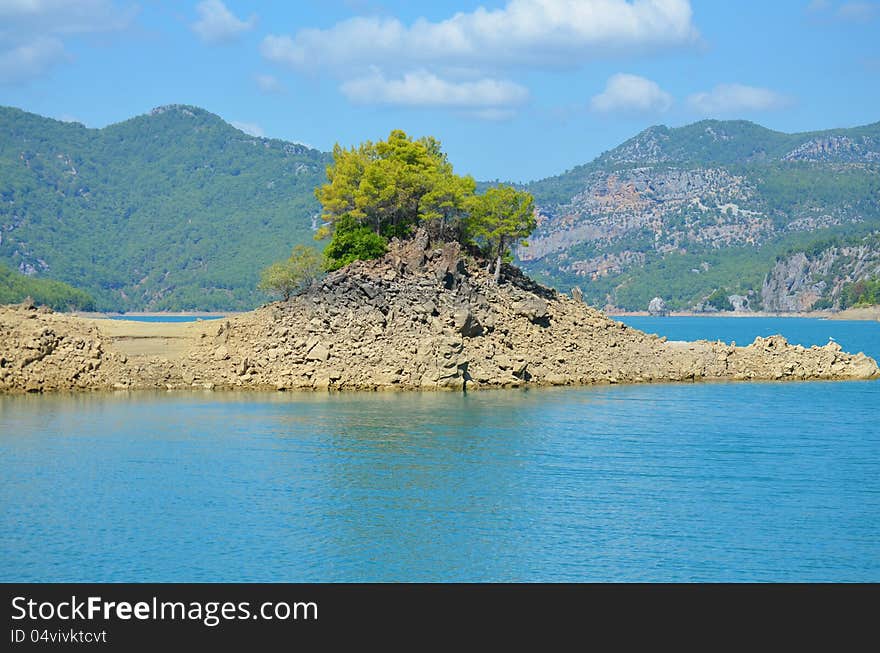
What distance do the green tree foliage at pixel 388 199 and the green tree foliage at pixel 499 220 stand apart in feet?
2.73

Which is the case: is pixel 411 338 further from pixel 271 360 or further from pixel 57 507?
pixel 57 507

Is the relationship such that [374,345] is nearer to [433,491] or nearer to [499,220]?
[499,220]

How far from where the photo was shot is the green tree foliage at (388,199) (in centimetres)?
6222

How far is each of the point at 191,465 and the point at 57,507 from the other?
6454 millimetres

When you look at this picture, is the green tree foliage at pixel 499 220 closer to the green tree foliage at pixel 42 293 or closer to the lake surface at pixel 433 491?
the lake surface at pixel 433 491

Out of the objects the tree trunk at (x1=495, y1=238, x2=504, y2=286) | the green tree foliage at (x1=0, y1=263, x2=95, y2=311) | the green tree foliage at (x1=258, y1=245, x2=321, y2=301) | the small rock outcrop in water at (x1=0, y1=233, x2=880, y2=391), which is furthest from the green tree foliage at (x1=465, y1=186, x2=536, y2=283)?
the green tree foliage at (x1=0, y1=263, x2=95, y2=311)

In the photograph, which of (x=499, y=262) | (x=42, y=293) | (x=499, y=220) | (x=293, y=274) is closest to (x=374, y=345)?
(x=293, y=274)

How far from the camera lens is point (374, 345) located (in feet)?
184

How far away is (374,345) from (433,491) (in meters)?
24.1

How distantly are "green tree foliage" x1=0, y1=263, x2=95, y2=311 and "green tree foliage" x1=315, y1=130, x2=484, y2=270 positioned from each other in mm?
60770

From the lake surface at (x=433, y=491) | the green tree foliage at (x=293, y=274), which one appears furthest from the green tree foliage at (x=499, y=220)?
the lake surface at (x=433, y=491)

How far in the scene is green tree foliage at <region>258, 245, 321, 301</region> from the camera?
208ft

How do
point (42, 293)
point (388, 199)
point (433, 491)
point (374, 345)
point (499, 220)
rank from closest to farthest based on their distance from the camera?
point (433, 491) → point (374, 345) → point (388, 199) → point (499, 220) → point (42, 293)

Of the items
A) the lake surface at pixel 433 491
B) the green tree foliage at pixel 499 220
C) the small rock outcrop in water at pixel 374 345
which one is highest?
the green tree foliage at pixel 499 220
